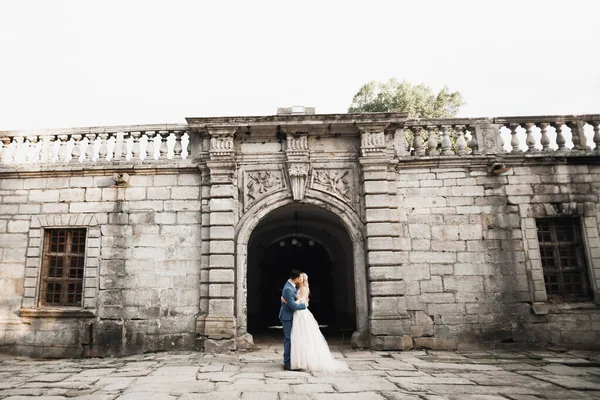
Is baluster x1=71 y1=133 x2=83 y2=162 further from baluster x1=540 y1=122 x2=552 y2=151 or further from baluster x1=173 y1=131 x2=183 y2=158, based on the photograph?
baluster x1=540 y1=122 x2=552 y2=151

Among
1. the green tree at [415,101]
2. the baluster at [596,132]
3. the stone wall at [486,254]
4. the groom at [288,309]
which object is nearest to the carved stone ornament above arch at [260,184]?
the groom at [288,309]

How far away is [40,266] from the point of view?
8250mm

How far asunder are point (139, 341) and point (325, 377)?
4125 mm

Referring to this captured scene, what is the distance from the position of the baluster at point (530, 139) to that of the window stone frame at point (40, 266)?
30.3 ft

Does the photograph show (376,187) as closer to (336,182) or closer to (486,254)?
(336,182)

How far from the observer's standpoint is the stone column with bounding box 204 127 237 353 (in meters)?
7.52

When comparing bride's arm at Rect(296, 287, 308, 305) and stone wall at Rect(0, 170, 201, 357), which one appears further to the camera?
stone wall at Rect(0, 170, 201, 357)

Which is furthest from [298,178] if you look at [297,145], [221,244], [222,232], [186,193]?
[186,193]

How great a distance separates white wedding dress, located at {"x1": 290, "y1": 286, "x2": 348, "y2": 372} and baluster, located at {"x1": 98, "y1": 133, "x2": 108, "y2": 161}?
5.54 metres

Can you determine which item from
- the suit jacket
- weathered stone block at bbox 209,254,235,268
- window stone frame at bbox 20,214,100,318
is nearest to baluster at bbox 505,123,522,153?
the suit jacket

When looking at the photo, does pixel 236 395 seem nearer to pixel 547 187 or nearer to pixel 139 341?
pixel 139 341

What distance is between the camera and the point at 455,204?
8.30 meters

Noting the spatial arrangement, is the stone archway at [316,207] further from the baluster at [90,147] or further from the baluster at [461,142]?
the baluster at [90,147]

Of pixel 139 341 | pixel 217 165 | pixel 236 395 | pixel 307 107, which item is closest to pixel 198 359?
pixel 139 341
